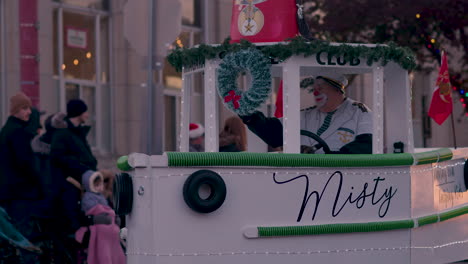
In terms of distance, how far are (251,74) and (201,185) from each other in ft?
3.80

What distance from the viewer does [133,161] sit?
673 cm

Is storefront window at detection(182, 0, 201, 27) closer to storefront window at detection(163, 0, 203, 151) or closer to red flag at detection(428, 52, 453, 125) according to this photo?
storefront window at detection(163, 0, 203, 151)

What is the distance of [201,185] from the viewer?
6.71 metres

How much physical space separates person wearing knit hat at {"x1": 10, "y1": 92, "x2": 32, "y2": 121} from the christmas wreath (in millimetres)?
3287

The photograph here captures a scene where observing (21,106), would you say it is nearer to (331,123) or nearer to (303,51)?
(331,123)

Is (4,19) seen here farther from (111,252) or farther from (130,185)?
(130,185)

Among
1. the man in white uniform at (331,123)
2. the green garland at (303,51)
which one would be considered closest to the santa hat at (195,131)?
the man in white uniform at (331,123)

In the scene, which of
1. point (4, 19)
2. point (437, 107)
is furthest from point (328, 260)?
point (4, 19)

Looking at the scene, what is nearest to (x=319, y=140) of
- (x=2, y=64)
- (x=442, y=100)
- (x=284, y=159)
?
(x=284, y=159)

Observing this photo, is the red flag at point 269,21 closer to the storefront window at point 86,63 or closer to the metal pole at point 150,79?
the metal pole at point 150,79

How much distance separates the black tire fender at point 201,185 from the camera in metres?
6.67

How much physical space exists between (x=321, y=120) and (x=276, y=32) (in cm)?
98

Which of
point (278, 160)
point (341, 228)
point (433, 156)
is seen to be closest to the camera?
point (278, 160)

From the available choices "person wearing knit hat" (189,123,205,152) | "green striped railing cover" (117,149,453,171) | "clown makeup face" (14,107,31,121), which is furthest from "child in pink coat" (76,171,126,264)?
"green striped railing cover" (117,149,453,171)
